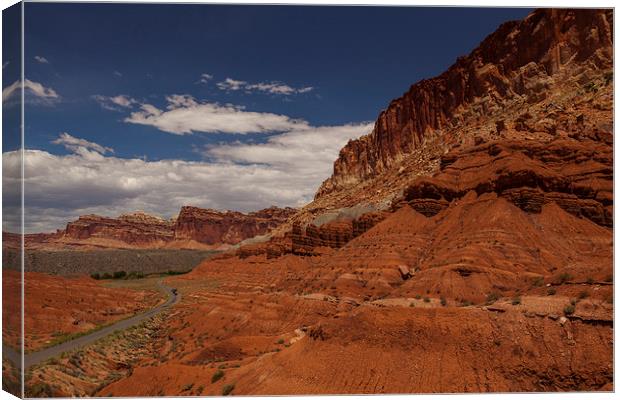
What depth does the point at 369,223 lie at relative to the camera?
4547 centimetres

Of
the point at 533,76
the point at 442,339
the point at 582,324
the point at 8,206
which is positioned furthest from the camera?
the point at 533,76

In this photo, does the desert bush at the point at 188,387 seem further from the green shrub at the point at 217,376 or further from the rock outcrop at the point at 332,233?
the rock outcrop at the point at 332,233

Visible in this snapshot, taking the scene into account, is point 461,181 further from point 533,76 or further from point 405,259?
point 533,76

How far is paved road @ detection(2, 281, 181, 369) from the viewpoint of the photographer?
12.6 metres

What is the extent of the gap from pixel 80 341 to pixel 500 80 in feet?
205

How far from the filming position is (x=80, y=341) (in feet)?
106

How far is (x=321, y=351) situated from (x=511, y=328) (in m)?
5.70

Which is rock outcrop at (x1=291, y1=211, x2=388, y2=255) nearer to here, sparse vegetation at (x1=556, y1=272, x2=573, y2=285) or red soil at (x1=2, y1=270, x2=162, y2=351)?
red soil at (x1=2, y1=270, x2=162, y2=351)

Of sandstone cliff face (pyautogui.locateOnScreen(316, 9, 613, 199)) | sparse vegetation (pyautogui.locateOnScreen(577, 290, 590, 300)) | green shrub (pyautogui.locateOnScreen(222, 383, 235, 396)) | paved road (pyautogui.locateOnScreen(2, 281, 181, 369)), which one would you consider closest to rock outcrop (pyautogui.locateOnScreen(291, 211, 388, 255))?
sandstone cliff face (pyautogui.locateOnScreen(316, 9, 613, 199))

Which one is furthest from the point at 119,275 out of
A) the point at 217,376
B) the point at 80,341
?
the point at 217,376

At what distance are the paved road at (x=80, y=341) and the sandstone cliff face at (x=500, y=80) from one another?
38380mm

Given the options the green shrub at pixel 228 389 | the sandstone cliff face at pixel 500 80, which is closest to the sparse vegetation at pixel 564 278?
the green shrub at pixel 228 389

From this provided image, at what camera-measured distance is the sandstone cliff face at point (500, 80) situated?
54094mm

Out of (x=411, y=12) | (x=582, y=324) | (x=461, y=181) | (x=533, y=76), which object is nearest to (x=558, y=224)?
(x=461, y=181)
